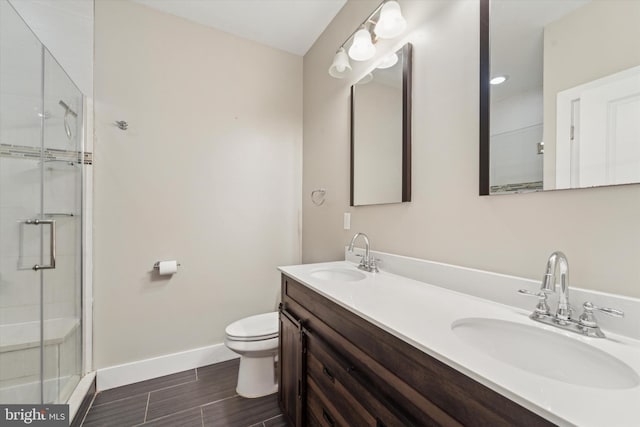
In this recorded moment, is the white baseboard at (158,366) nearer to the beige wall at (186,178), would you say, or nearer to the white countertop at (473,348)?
the beige wall at (186,178)

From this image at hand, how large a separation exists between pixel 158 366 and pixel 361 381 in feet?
5.98

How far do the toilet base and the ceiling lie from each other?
250 centimetres

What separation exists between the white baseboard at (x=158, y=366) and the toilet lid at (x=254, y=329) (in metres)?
0.55

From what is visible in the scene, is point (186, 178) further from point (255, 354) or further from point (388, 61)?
point (388, 61)

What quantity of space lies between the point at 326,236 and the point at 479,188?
4.10ft

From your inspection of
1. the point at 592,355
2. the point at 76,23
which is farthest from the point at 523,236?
the point at 76,23

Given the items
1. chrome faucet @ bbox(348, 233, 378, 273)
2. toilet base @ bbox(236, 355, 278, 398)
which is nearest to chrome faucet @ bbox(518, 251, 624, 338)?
chrome faucet @ bbox(348, 233, 378, 273)

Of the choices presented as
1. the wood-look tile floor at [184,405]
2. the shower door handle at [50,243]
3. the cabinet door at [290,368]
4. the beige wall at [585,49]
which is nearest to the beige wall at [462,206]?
the beige wall at [585,49]

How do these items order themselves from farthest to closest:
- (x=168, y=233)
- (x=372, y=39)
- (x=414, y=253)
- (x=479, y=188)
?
1. (x=168, y=233)
2. (x=372, y=39)
3. (x=414, y=253)
4. (x=479, y=188)

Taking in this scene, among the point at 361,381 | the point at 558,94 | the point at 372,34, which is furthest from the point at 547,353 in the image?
the point at 372,34

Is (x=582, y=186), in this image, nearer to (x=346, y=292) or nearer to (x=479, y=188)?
(x=479, y=188)

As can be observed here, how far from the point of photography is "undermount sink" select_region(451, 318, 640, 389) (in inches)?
22.6

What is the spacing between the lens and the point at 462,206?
1104 mm

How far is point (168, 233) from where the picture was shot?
1.98 meters
